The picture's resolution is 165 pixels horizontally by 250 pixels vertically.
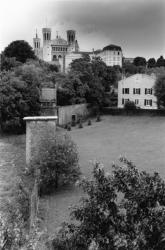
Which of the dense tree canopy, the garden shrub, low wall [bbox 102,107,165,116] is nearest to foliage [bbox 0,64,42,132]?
the dense tree canopy

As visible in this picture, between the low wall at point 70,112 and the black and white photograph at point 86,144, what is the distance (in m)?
0.12

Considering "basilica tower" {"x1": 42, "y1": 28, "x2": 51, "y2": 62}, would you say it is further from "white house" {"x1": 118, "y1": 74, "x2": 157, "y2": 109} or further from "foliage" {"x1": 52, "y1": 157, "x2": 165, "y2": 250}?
"foliage" {"x1": 52, "y1": 157, "x2": 165, "y2": 250}

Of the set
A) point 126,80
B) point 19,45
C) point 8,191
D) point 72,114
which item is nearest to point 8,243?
point 8,191

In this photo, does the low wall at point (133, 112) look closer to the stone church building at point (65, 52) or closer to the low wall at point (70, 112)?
the low wall at point (70, 112)

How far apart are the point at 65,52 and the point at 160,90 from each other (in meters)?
67.2

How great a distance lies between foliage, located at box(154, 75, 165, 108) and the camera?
43.4 meters

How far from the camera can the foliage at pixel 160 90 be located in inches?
1710

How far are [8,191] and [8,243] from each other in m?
10.7

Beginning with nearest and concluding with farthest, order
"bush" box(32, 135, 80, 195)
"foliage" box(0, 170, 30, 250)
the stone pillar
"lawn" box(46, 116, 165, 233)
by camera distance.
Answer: "foliage" box(0, 170, 30, 250) < "lawn" box(46, 116, 165, 233) < "bush" box(32, 135, 80, 195) < the stone pillar

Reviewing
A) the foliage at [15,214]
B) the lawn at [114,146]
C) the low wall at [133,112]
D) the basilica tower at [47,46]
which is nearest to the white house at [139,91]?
the low wall at [133,112]

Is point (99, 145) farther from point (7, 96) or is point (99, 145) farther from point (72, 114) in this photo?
point (72, 114)

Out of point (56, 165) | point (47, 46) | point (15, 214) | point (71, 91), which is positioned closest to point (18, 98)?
point (71, 91)

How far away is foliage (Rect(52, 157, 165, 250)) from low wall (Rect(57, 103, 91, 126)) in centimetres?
3468

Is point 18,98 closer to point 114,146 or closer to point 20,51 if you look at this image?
point 114,146
